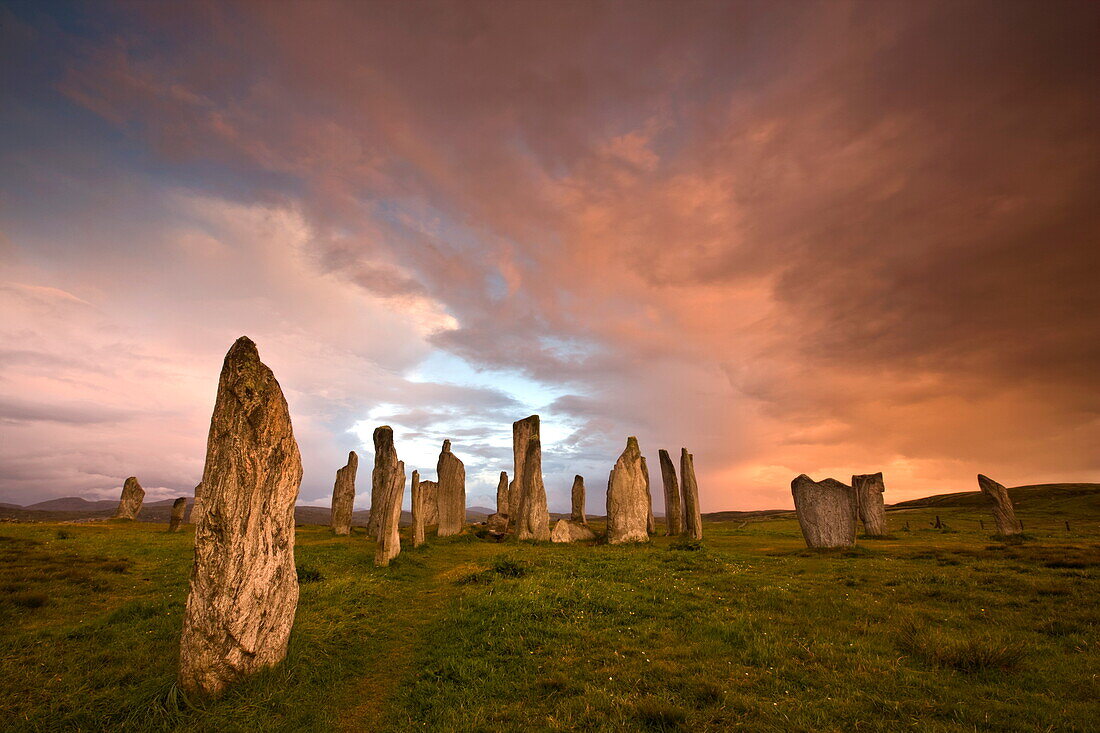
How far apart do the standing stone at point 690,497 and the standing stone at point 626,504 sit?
329 cm

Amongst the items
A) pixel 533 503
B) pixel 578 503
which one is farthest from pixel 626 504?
pixel 578 503

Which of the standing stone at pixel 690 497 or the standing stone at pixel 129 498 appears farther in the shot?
the standing stone at pixel 129 498

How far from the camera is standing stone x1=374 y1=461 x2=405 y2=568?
20.3 meters

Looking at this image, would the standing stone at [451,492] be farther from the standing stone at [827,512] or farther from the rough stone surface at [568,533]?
the standing stone at [827,512]

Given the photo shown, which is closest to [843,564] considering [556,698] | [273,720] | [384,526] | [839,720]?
[839,720]

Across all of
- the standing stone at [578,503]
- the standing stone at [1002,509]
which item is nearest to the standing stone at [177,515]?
the standing stone at [578,503]

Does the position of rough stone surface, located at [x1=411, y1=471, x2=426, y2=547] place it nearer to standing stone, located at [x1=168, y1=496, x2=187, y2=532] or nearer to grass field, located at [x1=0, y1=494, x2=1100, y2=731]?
grass field, located at [x1=0, y1=494, x2=1100, y2=731]

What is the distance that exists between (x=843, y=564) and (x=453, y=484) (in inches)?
961

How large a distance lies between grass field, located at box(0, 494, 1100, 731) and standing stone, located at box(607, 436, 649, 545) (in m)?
10.8

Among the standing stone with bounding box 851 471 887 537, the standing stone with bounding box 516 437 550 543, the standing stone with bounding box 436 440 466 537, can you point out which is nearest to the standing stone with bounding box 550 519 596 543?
the standing stone with bounding box 516 437 550 543

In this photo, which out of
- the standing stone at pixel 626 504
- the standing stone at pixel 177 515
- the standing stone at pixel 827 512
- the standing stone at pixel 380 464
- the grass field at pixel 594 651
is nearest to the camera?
the grass field at pixel 594 651

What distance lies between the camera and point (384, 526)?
20547 mm

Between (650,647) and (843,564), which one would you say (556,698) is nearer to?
(650,647)

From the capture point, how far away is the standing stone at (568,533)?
29217mm
